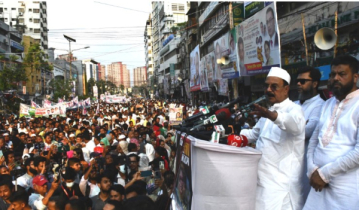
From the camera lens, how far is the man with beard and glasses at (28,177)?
600 cm

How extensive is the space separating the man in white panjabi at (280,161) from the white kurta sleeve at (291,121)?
6 centimetres

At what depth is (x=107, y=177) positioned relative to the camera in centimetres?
485

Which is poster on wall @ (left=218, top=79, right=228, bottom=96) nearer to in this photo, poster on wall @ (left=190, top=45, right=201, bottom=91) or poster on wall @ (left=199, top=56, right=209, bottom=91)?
poster on wall @ (left=199, top=56, right=209, bottom=91)

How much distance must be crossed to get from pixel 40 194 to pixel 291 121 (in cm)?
402

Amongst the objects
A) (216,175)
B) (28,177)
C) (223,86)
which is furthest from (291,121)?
(223,86)

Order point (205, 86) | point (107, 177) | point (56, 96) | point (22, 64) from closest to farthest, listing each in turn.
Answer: point (107, 177)
point (205, 86)
point (22, 64)
point (56, 96)

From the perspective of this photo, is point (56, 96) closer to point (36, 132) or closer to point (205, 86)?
point (205, 86)

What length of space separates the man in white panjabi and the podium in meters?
0.34

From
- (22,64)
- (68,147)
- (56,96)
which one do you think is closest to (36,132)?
(68,147)

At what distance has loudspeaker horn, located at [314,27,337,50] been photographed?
8.18 meters

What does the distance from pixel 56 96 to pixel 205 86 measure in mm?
29902

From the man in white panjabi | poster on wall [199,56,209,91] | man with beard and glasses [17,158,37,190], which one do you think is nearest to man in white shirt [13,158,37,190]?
man with beard and glasses [17,158,37,190]

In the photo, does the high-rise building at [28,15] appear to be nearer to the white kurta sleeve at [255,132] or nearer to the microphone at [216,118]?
the white kurta sleeve at [255,132]

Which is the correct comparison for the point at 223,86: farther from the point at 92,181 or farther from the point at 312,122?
the point at 312,122
